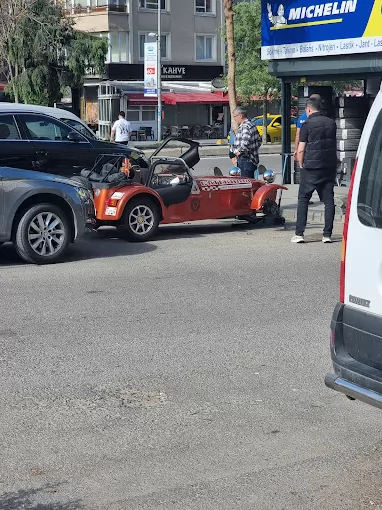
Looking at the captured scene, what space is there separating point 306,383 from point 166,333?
5.44ft

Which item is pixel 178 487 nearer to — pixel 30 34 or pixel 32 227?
pixel 32 227

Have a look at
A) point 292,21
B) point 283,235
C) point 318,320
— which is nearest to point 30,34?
point 292,21

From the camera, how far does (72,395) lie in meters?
5.95

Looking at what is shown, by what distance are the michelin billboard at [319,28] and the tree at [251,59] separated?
1096 inches

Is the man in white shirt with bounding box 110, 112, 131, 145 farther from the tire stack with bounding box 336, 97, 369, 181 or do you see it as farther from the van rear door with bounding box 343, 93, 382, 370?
the van rear door with bounding box 343, 93, 382, 370

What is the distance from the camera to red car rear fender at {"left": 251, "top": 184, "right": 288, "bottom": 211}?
12898 mm

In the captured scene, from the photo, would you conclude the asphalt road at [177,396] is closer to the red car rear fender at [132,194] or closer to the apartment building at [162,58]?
the red car rear fender at [132,194]

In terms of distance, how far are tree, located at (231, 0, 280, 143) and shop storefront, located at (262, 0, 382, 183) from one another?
27.8 meters

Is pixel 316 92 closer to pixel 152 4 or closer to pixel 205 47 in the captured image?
pixel 152 4

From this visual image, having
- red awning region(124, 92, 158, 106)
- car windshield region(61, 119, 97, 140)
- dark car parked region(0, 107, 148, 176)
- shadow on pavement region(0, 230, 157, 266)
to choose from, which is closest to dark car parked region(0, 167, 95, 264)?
shadow on pavement region(0, 230, 157, 266)

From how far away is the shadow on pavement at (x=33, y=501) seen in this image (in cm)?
432

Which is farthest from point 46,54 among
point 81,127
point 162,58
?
point 81,127

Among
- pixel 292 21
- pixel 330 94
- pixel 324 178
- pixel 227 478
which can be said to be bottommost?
pixel 227 478

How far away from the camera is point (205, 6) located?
2335 inches
